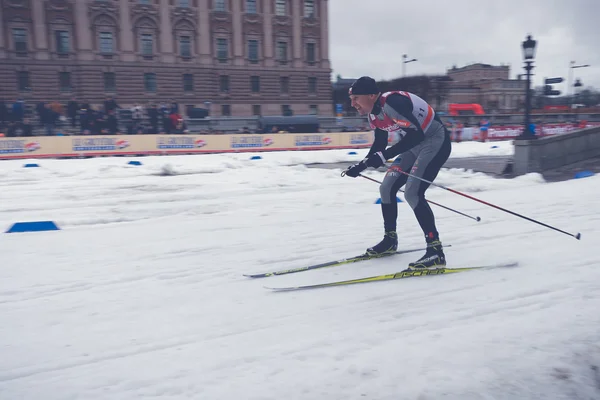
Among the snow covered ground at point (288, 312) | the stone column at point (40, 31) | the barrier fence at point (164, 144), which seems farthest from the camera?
the stone column at point (40, 31)

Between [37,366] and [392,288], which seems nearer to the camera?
[37,366]

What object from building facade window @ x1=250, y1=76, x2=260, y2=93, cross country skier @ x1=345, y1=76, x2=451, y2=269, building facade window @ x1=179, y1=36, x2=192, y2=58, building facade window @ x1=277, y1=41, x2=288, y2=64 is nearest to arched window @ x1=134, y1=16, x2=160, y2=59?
building facade window @ x1=179, y1=36, x2=192, y2=58

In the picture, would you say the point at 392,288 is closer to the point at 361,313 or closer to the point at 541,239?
the point at 361,313

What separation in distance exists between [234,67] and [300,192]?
144ft

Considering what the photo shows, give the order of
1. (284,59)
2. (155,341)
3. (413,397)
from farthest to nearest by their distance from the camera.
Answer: (284,59)
(155,341)
(413,397)

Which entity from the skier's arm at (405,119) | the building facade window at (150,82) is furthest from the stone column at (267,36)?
the skier's arm at (405,119)

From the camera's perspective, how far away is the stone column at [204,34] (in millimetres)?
49781

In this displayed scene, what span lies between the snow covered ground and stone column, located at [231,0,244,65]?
4648cm

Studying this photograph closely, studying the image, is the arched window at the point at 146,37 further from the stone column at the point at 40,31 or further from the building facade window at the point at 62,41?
the stone column at the point at 40,31

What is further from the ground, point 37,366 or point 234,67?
point 234,67

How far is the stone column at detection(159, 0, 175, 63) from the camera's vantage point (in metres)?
48.3

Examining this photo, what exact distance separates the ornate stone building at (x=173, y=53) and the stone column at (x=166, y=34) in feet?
0.32

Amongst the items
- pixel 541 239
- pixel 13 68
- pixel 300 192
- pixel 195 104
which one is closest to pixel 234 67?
pixel 195 104

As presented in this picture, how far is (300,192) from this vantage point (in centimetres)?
988
